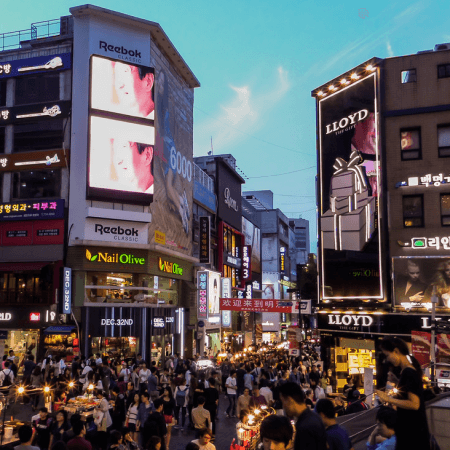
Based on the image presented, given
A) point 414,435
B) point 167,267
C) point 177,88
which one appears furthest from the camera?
point 177,88

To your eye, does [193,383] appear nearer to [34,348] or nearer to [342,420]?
[342,420]

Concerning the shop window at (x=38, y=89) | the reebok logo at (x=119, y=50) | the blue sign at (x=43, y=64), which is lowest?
the shop window at (x=38, y=89)

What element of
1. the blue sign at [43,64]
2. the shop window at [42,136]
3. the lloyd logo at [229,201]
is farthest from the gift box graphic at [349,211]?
the lloyd logo at [229,201]

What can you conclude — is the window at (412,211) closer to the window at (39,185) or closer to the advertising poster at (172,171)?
the advertising poster at (172,171)

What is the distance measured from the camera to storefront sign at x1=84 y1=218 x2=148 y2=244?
3472 centimetres

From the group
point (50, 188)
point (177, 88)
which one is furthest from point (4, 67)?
point (177, 88)

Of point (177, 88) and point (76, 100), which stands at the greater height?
point (177, 88)

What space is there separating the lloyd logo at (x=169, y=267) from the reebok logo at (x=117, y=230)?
12.5 feet

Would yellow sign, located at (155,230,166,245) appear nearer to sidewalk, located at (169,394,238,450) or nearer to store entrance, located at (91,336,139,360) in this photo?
store entrance, located at (91,336,139,360)

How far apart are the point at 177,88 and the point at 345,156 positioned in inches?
787

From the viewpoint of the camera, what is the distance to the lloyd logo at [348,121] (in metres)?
27.4

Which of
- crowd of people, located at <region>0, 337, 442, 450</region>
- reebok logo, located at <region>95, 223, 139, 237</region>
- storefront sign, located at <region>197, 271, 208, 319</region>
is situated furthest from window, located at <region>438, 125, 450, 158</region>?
storefront sign, located at <region>197, 271, 208, 319</region>

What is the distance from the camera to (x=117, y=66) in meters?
36.3

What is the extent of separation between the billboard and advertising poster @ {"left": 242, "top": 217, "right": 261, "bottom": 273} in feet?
112
